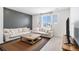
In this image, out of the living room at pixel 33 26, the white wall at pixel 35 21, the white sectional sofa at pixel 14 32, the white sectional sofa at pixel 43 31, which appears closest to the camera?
the living room at pixel 33 26

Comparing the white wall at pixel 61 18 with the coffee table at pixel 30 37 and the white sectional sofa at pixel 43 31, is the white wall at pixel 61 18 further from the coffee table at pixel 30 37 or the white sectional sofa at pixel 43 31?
the coffee table at pixel 30 37

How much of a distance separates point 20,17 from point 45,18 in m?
1.18

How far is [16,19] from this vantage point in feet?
9.78

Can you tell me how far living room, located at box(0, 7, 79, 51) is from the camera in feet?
7.50

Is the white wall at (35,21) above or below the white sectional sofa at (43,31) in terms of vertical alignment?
above

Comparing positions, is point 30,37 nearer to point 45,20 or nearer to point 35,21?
point 35,21

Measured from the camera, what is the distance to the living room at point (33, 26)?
2.29 m

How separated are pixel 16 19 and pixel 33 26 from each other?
3.60ft

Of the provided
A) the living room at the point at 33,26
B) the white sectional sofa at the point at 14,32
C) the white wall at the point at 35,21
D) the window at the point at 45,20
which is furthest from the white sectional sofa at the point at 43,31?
the white sectional sofa at the point at 14,32

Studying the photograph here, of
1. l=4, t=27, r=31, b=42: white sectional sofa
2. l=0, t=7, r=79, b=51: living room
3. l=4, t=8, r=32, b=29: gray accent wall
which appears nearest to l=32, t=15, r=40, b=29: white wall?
l=0, t=7, r=79, b=51: living room

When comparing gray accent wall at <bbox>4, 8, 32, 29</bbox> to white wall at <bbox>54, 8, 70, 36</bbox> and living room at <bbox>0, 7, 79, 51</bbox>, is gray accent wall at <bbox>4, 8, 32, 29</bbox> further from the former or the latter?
white wall at <bbox>54, 8, 70, 36</bbox>

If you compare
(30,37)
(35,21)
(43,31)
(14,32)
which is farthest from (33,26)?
(14,32)
